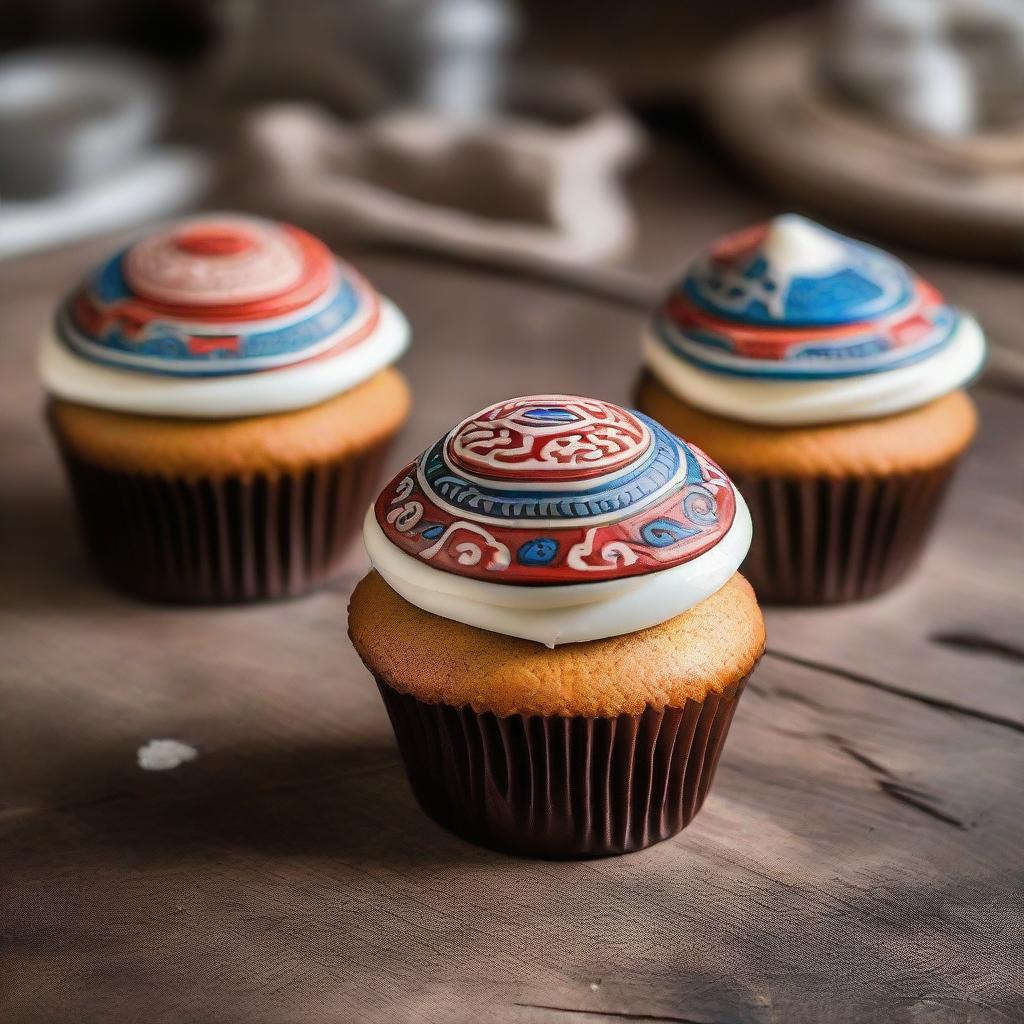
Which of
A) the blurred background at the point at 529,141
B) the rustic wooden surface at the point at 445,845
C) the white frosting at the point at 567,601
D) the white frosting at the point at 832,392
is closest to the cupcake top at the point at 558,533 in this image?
the white frosting at the point at 567,601

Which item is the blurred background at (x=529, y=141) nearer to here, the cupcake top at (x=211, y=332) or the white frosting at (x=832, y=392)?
the white frosting at (x=832, y=392)

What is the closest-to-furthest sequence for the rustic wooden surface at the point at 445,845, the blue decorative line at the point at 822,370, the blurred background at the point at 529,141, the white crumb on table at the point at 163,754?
the rustic wooden surface at the point at 445,845, the white crumb on table at the point at 163,754, the blue decorative line at the point at 822,370, the blurred background at the point at 529,141

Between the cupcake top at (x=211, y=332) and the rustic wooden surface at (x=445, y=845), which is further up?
the cupcake top at (x=211, y=332)

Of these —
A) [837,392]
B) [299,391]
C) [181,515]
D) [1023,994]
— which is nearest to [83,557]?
[181,515]

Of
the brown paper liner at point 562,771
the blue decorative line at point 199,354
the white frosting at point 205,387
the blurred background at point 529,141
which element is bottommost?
the blurred background at point 529,141

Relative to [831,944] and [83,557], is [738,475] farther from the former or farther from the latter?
[83,557]

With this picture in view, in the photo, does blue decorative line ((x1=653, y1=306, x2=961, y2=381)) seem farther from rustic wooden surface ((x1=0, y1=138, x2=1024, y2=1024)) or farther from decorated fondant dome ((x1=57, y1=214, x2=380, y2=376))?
decorated fondant dome ((x1=57, y1=214, x2=380, y2=376))

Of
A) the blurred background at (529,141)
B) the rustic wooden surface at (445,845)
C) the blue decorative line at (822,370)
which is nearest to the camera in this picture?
the rustic wooden surface at (445,845)
